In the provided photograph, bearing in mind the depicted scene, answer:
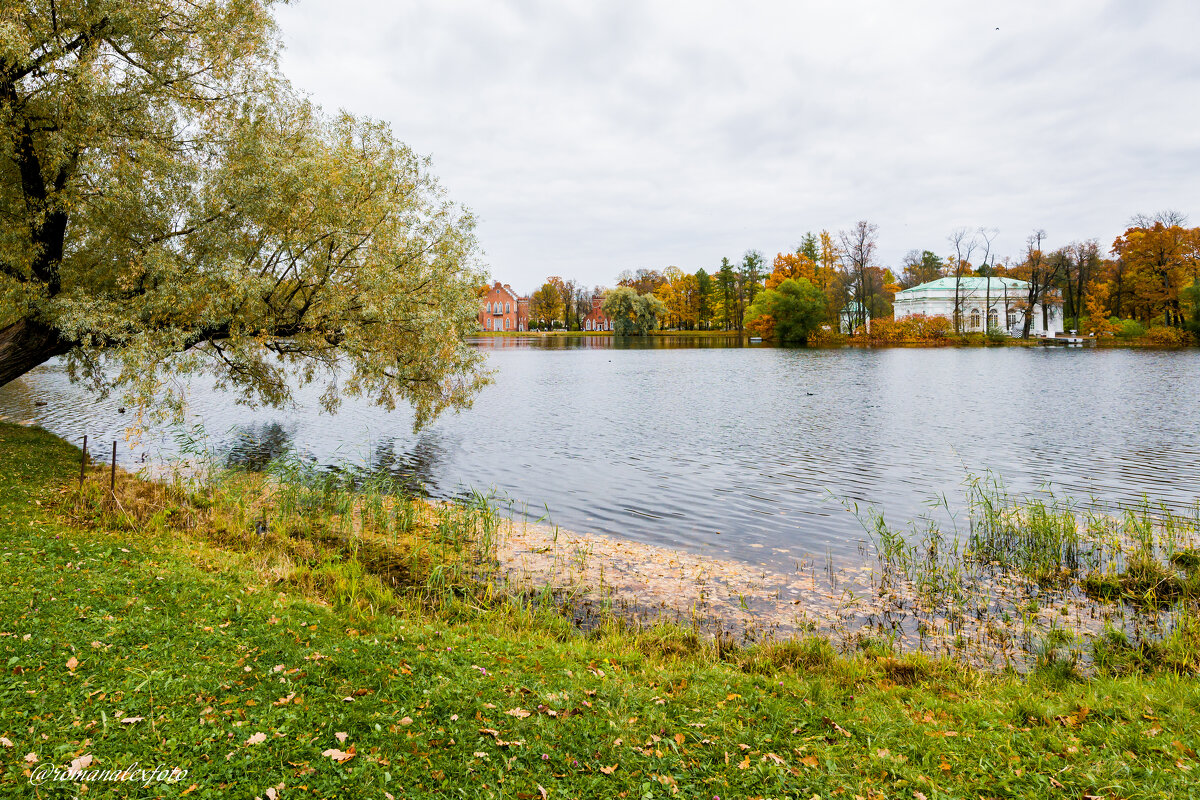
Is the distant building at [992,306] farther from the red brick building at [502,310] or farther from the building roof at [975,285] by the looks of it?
the red brick building at [502,310]

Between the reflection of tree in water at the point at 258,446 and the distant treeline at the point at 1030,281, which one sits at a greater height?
the distant treeline at the point at 1030,281

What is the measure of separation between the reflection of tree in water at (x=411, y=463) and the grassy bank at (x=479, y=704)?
7538 mm

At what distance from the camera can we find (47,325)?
14.3 metres

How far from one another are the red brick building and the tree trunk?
128485 millimetres

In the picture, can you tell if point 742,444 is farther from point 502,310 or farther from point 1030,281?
point 502,310

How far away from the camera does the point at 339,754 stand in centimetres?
482

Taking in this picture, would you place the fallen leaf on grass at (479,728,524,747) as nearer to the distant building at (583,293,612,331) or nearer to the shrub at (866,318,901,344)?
the shrub at (866,318,901,344)

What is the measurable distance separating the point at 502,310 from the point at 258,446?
128 metres

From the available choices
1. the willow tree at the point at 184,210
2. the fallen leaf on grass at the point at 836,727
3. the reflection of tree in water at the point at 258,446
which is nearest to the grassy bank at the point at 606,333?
the reflection of tree in water at the point at 258,446

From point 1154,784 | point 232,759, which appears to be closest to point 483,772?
point 232,759

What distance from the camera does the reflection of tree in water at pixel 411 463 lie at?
54.4 ft

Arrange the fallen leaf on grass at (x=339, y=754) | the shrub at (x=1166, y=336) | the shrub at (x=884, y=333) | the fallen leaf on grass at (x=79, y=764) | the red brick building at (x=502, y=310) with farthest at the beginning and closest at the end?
the red brick building at (x=502, y=310), the shrub at (x=884, y=333), the shrub at (x=1166, y=336), the fallen leaf on grass at (x=339, y=754), the fallen leaf on grass at (x=79, y=764)

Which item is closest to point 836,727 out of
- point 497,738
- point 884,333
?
point 497,738

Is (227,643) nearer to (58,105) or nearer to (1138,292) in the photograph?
(58,105)
